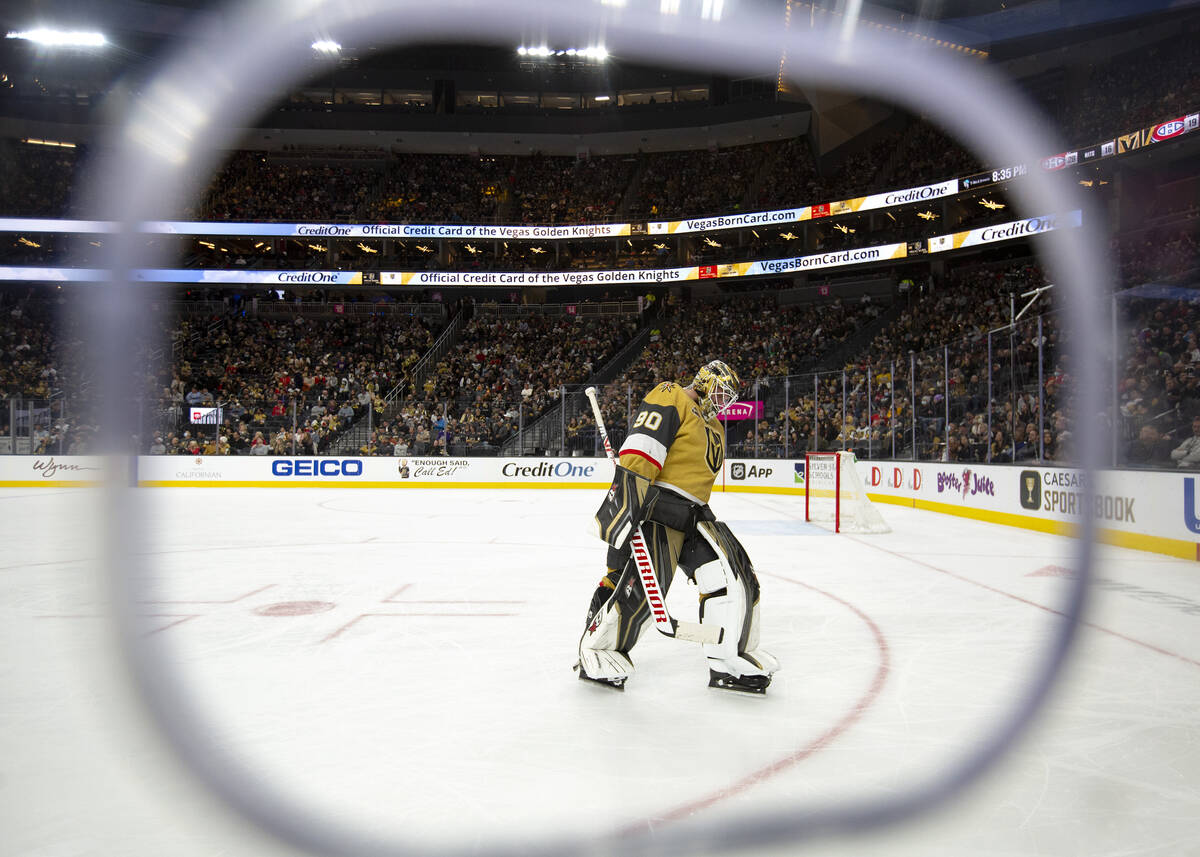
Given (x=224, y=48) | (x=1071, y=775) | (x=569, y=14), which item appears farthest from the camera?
(x=1071, y=775)

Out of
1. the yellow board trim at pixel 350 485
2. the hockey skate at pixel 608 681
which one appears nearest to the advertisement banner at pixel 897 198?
the yellow board trim at pixel 350 485

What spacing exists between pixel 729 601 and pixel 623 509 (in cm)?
73

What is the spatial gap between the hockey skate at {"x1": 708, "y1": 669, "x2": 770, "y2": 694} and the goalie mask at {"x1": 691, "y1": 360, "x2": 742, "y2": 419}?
1290 millimetres

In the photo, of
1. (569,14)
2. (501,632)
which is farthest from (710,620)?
(569,14)

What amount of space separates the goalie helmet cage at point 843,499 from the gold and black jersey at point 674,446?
8.05m

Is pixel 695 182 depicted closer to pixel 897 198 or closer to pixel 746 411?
pixel 897 198

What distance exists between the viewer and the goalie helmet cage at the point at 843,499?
1154cm

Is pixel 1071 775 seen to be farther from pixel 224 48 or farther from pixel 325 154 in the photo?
pixel 325 154

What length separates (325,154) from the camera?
122 ft

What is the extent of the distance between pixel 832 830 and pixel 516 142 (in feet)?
123

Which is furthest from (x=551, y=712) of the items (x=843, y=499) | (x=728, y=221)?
(x=728, y=221)

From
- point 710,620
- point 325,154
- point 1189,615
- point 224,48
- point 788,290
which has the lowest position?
point 1189,615

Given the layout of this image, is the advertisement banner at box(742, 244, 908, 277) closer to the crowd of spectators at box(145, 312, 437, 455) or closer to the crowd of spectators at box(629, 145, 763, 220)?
the crowd of spectators at box(629, 145, 763, 220)

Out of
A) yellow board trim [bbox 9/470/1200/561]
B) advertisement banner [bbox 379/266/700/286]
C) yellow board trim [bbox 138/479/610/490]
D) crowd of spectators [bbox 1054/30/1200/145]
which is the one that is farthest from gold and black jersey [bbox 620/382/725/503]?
advertisement banner [bbox 379/266/700/286]
